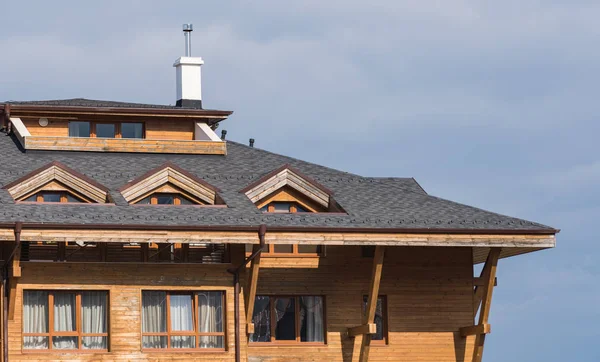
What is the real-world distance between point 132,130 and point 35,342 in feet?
37.6

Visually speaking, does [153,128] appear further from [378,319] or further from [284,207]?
[378,319]

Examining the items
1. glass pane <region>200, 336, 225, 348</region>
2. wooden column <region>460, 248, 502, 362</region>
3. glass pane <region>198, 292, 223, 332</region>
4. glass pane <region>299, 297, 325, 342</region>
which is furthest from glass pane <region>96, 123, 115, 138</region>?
wooden column <region>460, 248, 502, 362</region>

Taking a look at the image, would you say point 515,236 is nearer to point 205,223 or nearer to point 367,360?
point 367,360

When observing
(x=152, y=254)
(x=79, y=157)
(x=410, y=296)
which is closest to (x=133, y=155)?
(x=79, y=157)

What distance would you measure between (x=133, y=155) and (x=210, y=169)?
9.04 feet

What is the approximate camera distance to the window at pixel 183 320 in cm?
4425

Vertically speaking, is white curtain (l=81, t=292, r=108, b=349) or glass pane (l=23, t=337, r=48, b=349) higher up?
white curtain (l=81, t=292, r=108, b=349)

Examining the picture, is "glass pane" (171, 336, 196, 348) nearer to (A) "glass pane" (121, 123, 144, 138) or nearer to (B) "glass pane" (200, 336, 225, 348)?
(B) "glass pane" (200, 336, 225, 348)

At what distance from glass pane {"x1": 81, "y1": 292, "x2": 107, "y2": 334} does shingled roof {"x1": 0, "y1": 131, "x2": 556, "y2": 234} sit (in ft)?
7.77

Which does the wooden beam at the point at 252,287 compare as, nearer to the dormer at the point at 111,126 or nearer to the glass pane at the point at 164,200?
the glass pane at the point at 164,200

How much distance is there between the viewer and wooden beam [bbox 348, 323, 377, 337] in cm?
4528

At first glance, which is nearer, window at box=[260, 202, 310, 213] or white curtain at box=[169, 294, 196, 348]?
white curtain at box=[169, 294, 196, 348]

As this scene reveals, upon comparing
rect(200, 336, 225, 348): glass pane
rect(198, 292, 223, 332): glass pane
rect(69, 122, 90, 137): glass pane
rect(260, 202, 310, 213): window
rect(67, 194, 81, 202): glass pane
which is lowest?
rect(200, 336, 225, 348): glass pane

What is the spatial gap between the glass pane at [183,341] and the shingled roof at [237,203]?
137 inches
